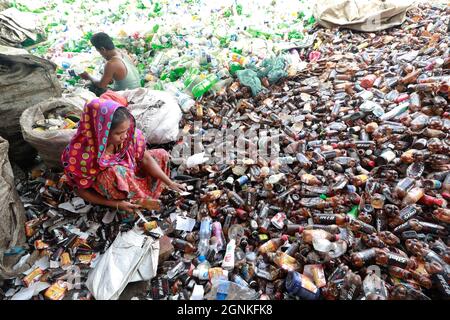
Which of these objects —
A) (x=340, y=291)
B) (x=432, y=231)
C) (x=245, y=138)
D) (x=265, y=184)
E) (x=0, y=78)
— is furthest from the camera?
(x=245, y=138)

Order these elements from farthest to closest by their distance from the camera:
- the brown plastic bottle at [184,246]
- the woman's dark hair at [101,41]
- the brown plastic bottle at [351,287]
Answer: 1. the woman's dark hair at [101,41]
2. the brown plastic bottle at [184,246]
3. the brown plastic bottle at [351,287]

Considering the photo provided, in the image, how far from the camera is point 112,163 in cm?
277

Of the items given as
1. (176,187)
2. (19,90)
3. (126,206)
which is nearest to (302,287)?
(176,187)

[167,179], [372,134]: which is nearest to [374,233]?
[372,134]

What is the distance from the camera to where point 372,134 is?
3336 mm

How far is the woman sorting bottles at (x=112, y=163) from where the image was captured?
2533 mm

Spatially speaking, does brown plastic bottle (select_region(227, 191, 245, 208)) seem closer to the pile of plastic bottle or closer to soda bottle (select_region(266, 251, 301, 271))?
soda bottle (select_region(266, 251, 301, 271))

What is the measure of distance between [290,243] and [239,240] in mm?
421

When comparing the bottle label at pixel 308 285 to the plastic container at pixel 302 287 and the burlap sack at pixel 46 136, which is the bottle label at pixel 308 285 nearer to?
the plastic container at pixel 302 287

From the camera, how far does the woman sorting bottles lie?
8.31 ft

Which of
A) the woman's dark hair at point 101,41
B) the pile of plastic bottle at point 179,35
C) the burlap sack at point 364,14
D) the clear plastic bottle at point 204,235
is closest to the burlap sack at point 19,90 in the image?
the woman's dark hair at point 101,41

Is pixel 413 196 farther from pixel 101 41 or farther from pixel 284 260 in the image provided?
pixel 101 41

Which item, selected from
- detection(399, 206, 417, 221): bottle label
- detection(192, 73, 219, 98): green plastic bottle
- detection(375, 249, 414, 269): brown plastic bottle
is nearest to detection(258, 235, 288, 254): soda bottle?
detection(375, 249, 414, 269): brown plastic bottle
